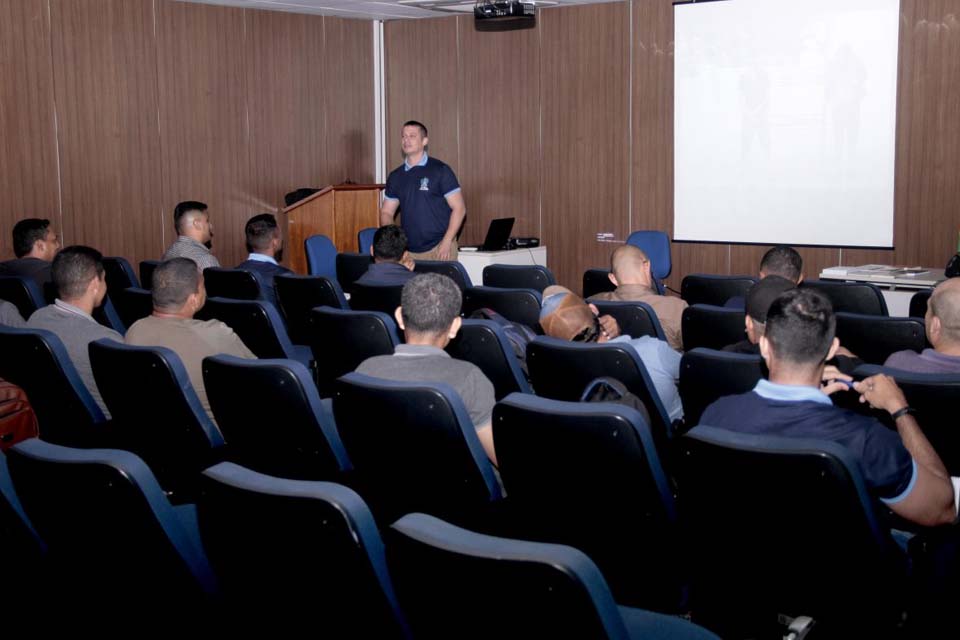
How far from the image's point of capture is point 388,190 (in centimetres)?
962

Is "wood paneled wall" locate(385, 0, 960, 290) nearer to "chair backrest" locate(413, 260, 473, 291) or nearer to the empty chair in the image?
"chair backrest" locate(413, 260, 473, 291)

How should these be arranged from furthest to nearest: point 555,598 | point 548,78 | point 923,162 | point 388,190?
point 548,78
point 388,190
point 923,162
point 555,598

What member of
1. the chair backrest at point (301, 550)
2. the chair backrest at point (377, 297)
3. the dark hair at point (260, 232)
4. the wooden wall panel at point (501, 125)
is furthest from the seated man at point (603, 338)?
the wooden wall panel at point (501, 125)

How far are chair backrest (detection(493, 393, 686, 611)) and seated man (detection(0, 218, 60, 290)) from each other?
4.76 metres

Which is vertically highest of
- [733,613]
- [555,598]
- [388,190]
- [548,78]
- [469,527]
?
[548,78]

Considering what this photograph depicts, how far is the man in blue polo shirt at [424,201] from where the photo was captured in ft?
30.6

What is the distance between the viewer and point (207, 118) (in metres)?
10.1

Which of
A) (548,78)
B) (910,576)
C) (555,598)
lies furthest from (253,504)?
(548,78)

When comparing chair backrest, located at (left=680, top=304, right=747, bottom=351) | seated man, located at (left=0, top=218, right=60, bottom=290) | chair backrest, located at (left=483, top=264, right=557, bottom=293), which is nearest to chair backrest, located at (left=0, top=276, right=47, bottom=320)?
seated man, located at (left=0, top=218, right=60, bottom=290)

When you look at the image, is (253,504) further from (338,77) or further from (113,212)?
(338,77)

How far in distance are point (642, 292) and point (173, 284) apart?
2.40m

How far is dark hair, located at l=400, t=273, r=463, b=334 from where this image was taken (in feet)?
11.7

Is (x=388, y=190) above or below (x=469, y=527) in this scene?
above

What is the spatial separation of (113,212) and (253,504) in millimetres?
8052
